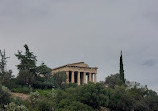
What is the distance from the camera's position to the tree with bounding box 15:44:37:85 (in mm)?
66250

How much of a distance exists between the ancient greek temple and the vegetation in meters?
6.94

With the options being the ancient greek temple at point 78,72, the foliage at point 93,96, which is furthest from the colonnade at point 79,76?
the foliage at point 93,96

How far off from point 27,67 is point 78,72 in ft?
52.0

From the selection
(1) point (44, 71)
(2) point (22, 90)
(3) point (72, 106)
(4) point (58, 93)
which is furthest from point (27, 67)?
(3) point (72, 106)

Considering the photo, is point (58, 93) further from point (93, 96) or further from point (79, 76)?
point (79, 76)

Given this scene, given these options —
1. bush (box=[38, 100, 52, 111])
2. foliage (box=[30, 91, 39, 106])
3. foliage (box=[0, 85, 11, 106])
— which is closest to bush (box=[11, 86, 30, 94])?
foliage (box=[30, 91, 39, 106])

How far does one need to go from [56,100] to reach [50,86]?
16.5m

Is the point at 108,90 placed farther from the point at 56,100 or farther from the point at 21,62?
the point at 21,62

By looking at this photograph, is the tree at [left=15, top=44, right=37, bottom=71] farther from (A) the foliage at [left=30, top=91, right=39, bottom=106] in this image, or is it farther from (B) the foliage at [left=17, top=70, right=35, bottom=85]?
(A) the foliage at [left=30, top=91, right=39, bottom=106]

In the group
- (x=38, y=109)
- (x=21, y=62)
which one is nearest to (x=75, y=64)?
(x=21, y=62)

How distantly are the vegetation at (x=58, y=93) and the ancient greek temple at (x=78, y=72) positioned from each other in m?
6.94

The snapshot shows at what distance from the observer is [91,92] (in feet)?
190

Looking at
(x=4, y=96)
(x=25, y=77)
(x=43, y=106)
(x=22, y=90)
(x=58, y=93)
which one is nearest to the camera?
(x=43, y=106)

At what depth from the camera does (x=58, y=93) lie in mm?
56219
